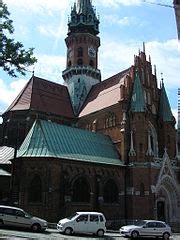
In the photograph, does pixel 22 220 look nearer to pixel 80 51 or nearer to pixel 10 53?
pixel 10 53

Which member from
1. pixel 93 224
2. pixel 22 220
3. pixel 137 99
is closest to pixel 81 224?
pixel 93 224

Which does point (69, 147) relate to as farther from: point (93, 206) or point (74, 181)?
point (93, 206)

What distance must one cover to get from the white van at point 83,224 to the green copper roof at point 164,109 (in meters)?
21.5

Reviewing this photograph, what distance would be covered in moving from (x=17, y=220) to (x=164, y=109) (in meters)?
26.5

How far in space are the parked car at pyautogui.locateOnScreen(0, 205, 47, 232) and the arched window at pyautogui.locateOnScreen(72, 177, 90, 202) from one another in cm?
1068

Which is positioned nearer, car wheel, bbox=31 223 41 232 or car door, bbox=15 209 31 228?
car door, bbox=15 209 31 228

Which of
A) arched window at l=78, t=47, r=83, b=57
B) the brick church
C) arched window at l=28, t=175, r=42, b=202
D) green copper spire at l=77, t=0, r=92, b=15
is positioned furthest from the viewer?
green copper spire at l=77, t=0, r=92, b=15

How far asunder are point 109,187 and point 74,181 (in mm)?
4796

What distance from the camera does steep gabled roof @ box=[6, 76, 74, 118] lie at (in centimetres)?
4581

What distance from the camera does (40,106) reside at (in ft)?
152

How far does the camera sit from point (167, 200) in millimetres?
42344

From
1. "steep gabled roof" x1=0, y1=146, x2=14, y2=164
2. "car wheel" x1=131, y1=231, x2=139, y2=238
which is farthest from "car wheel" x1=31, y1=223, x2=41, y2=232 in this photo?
"steep gabled roof" x1=0, y1=146, x2=14, y2=164

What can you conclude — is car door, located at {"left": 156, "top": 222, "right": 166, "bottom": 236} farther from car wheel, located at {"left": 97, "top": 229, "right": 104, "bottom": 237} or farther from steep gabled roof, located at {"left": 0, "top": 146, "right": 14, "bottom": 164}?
steep gabled roof, located at {"left": 0, "top": 146, "right": 14, "bottom": 164}

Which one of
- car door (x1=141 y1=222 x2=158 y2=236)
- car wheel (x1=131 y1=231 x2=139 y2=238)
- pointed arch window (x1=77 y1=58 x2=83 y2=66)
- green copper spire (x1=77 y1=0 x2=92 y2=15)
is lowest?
car wheel (x1=131 y1=231 x2=139 y2=238)
